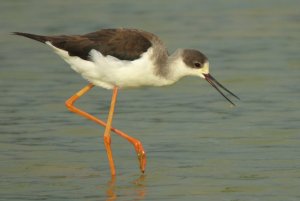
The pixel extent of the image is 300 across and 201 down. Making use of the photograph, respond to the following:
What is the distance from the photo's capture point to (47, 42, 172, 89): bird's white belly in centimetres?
1115

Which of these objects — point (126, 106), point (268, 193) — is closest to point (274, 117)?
point (126, 106)

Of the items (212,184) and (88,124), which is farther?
(88,124)

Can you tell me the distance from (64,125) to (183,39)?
5.19 meters

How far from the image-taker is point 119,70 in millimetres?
11195

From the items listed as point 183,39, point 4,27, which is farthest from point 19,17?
point 183,39

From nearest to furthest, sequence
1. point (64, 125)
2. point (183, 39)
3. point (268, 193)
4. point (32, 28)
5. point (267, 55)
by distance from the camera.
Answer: point (268, 193) < point (64, 125) < point (267, 55) < point (183, 39) < point (32, 28)

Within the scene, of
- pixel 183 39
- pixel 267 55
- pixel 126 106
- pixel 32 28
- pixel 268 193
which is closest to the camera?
pixel 268 193

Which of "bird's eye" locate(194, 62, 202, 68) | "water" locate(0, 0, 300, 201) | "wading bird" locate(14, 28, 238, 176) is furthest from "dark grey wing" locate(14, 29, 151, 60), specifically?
"water" locate(0, 0, 300, 201)

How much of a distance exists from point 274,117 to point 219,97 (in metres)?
1.66

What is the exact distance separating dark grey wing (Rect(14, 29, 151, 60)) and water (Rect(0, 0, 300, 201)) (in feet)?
3.94

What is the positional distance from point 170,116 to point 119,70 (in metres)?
2.18

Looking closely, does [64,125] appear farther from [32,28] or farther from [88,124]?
[32,28]

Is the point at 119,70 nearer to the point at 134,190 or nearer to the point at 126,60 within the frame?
the point at 126,60

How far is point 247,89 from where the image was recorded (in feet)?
48.3
